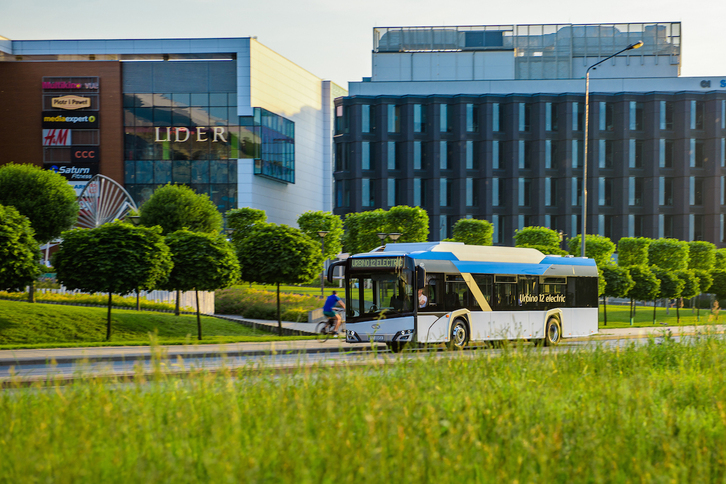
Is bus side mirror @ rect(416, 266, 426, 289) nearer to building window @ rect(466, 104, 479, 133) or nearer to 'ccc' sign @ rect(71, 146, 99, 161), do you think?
building window @ rect(466, 104, 479, 133)

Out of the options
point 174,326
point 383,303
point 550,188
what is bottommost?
→ point 174,326

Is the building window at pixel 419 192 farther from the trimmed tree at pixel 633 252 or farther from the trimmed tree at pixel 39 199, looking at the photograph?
the trimmed tree at pixel 39 199

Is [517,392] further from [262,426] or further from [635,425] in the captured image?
[262,426]

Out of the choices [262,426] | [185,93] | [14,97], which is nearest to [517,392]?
[262,426]

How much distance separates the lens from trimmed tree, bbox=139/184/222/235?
50000mm

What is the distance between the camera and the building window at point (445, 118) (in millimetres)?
74562

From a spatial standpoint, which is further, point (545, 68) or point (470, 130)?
point (545, 68)

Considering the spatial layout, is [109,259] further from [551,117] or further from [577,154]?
[577,154]

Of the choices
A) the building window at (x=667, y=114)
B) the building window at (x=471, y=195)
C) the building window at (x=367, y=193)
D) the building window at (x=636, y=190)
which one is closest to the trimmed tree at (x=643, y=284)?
the building window at (x=471, y=195)

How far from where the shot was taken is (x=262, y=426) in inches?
204

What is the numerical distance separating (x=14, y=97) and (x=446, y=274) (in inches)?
2619

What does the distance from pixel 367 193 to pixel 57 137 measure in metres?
33.3

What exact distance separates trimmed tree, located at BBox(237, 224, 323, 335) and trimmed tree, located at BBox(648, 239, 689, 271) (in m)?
36.2

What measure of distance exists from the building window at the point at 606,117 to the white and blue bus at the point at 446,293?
57645 millimetres
